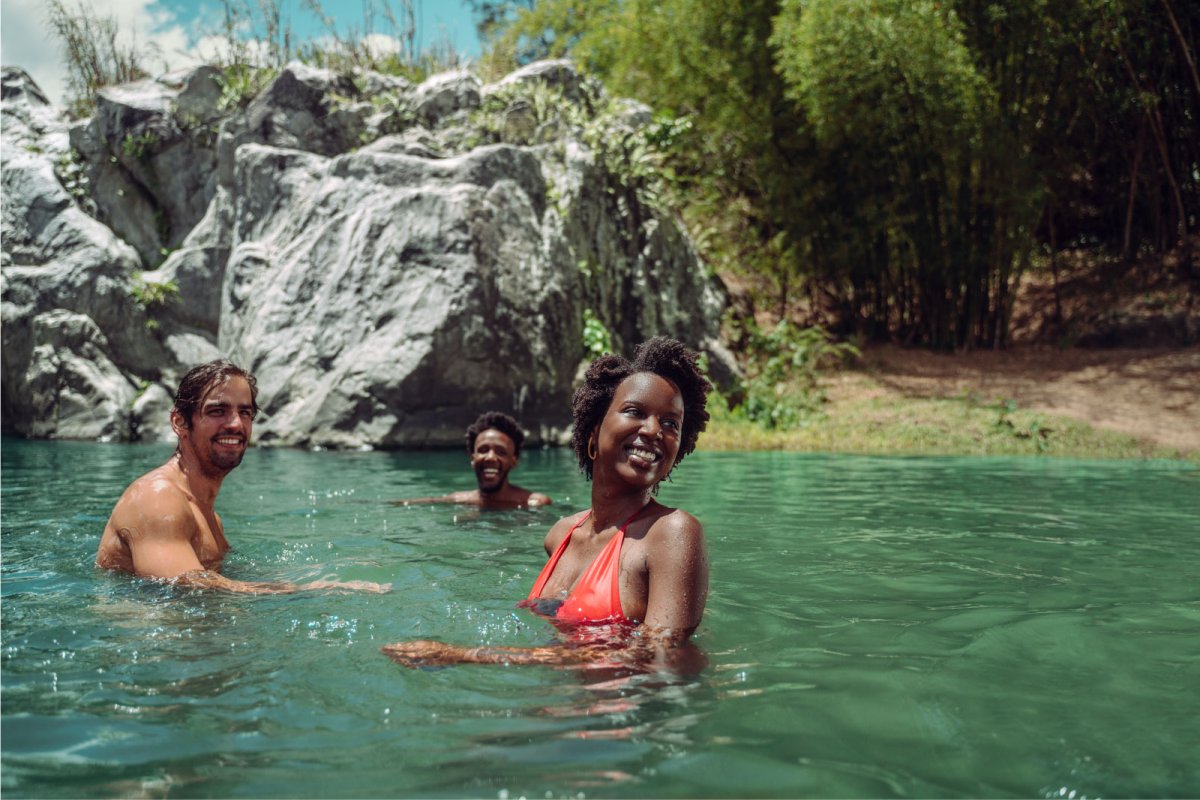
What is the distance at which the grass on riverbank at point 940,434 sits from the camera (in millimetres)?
12906

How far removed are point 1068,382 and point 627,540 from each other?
15.0 metres

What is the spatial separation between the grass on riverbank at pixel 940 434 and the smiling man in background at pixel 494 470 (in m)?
6.00

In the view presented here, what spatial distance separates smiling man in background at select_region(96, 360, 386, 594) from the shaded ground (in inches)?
485

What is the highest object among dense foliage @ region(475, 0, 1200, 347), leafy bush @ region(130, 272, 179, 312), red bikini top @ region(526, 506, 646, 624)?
dense foliage @ region(475, 0, 1200, 347)

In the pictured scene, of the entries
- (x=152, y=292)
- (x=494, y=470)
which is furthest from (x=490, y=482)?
(x=152, y=292)

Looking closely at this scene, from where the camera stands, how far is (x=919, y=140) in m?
16.4

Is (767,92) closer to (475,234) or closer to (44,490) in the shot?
(475,234)

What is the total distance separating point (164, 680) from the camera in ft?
9.61

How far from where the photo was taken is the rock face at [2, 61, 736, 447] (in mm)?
13117

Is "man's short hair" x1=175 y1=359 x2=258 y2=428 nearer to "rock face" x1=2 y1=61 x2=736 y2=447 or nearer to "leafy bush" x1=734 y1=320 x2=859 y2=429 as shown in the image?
"rock face" x1=2 y1=61 x2=736 y2=447

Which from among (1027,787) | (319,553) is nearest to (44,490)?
(319,553)

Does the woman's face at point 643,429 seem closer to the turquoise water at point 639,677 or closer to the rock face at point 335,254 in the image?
the turquoise water at point 639,677

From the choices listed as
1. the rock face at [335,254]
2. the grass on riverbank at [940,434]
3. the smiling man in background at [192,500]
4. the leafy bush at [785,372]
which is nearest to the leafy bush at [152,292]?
the rock face at [335,254]

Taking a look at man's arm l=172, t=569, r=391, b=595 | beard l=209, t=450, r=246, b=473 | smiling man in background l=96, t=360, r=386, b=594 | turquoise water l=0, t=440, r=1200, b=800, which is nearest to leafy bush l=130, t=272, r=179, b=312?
turquoise water l=0, t=440, r=1200, b=800
